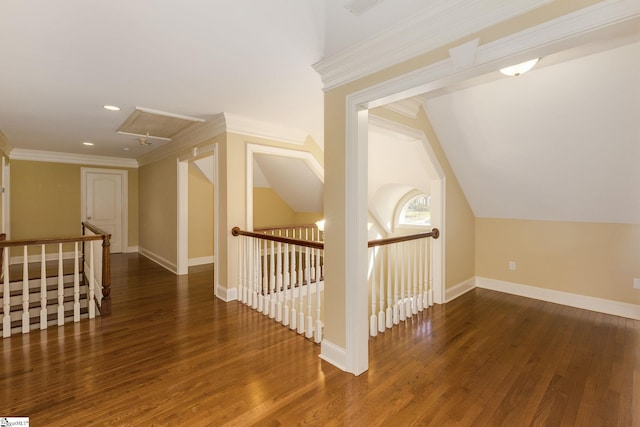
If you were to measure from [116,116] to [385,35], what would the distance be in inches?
134

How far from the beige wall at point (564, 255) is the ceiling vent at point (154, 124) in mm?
4489

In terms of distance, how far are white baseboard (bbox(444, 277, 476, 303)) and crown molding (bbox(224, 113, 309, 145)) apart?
2977 millimetres

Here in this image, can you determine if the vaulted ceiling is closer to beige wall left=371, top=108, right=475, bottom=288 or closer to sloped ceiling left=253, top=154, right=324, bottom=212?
beige wall left=371, top=108, right=475, bottom=288

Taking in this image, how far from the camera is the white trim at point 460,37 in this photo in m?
1.19

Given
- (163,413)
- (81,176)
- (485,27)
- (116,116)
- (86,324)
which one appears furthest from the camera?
(81,176)

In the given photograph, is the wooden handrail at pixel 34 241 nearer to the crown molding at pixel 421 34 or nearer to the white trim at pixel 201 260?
the white trim at pixel 201 260

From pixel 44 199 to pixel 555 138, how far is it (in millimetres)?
8770

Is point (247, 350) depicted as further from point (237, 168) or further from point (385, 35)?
point (385, 35)

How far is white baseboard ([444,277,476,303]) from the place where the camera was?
151 inches

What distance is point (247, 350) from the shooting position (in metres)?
2.53

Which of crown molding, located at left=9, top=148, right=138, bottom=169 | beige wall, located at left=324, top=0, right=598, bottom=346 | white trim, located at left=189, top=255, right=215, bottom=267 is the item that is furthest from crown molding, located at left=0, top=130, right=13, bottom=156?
beige wall, located at left=324, top=0, right=598, bottom=346

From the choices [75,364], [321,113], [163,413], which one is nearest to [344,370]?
[163,413]

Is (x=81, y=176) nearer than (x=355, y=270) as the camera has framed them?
No

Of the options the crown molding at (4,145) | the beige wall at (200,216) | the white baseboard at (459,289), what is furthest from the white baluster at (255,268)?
the crown molding at (4,145)
